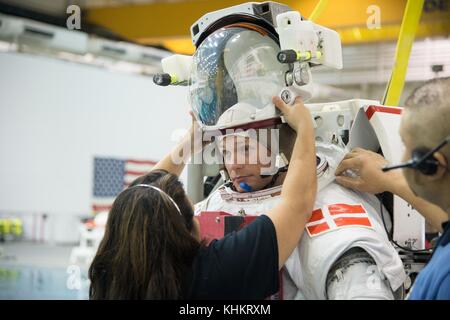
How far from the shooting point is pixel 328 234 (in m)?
1.44

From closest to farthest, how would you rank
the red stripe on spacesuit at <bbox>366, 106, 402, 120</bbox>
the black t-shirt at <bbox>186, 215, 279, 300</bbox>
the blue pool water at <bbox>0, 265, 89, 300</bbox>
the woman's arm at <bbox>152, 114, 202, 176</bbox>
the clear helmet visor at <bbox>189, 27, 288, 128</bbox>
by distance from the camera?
the black t-shirt at <bbox>186, 215, 279, 300</bbox>, the clear helmet visor at <bbox>189, 27, 288, 128</bbox>, the red stripe on spacesuit at <bbox>366, 106, 402, 120</bbox>, the woman's arm at <bbox>152, 114, 202, 176</bbox>, the blue pool water at <bbox>0, 265, 89, 300</bbox>

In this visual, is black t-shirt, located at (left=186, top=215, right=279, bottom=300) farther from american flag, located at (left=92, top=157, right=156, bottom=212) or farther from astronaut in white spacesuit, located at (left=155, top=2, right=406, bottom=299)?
american flag, located at (left=92, top=157, right=156, bottom=212)

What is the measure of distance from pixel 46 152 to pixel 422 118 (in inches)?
322

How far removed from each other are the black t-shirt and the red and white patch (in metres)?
0.21

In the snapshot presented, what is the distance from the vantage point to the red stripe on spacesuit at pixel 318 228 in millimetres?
1455

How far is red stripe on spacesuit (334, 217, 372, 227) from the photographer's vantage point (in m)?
1.45

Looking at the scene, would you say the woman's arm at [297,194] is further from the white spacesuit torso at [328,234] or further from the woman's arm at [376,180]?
the woman's arm at [376,180]

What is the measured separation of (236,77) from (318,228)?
0.45m

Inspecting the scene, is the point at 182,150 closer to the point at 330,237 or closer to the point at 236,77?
the point at 236,77

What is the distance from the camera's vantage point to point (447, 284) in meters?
1.00

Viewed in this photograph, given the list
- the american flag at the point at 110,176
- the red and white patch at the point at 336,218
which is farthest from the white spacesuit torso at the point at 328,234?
the american flag at the point at 110,176

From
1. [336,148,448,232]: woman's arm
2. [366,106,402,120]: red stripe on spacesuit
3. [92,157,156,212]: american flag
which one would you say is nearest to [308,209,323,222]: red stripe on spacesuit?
[336,148,448,232]: woman's arm

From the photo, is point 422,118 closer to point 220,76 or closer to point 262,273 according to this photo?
point 262,273
